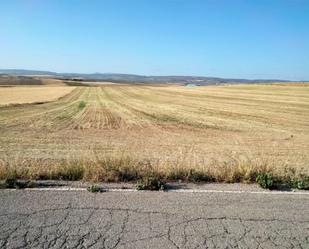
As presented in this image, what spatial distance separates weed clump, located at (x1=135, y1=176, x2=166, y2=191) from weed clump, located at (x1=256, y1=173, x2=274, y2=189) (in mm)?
1759

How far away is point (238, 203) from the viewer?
5367 mm

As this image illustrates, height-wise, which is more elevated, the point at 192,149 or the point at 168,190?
the point at 168,190

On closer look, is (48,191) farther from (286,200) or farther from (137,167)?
(286,200)

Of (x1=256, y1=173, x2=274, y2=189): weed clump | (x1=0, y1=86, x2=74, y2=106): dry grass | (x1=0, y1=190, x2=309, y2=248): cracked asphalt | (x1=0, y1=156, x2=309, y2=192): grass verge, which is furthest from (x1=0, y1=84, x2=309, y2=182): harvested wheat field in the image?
(x1=0, y1=86, x2=74, y2=106): dry grass

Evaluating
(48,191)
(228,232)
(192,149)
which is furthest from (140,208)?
(192,149)

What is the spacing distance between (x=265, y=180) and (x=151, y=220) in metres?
2.64

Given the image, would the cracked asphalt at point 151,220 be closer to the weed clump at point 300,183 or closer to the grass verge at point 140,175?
the weed clump at point 300,183

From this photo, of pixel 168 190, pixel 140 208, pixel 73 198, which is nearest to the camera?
pixel 140 208

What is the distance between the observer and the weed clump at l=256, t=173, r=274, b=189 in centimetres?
621

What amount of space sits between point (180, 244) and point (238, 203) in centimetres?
167

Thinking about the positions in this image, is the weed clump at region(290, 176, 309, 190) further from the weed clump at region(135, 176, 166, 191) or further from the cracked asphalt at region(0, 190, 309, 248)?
the weed clump at region(135, 176, 166, 191)

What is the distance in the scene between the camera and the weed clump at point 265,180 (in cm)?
621

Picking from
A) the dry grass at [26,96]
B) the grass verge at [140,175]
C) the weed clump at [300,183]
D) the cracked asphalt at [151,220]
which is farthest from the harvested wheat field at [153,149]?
the dry grass at [26,96]

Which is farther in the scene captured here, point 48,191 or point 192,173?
point 192,173
